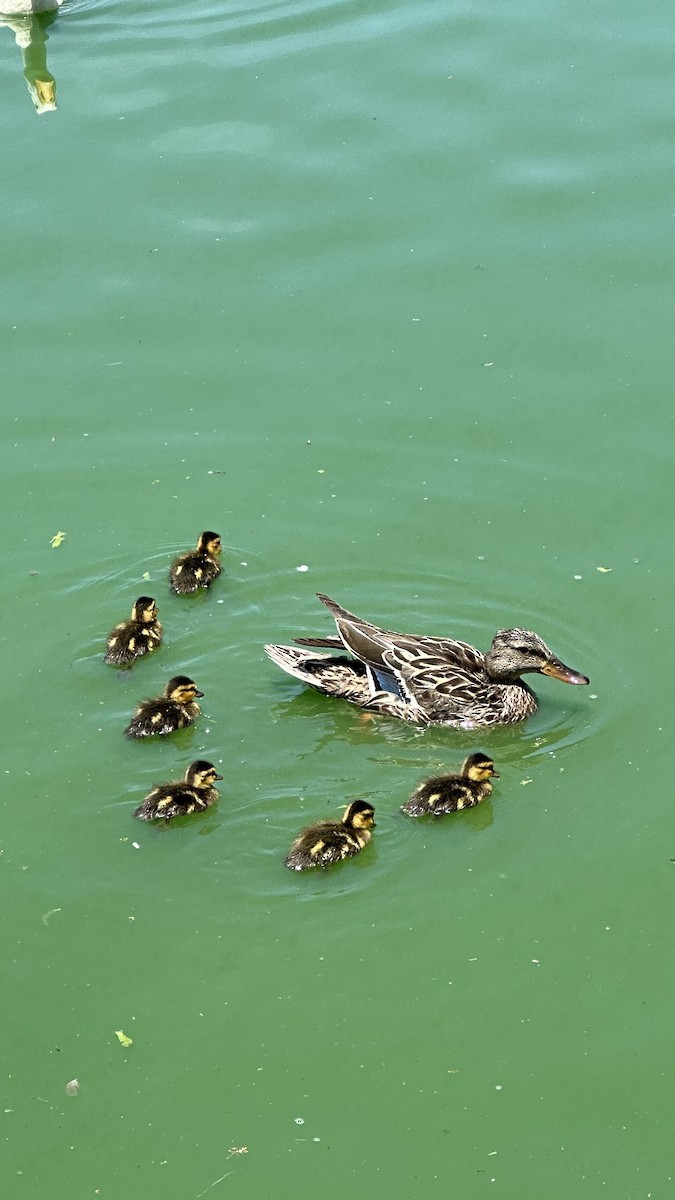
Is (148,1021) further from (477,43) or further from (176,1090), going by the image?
(477,43)

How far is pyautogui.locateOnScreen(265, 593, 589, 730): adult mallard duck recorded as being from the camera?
21.2 ft

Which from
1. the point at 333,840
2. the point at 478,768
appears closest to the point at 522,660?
the point at 478,768

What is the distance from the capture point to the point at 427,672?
21.4 feet

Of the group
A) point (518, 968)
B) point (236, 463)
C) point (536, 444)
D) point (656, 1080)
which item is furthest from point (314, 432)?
point (656, 1080)

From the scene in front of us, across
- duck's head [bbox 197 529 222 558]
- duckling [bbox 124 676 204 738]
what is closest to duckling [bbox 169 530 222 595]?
duck's head [bbox 197 529 222 558]

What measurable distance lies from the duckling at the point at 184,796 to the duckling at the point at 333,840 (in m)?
0.35

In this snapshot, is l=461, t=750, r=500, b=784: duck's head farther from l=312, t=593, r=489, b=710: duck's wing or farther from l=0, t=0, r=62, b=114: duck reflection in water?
l=0, t=0, r=62, b=114: duck reflection in water

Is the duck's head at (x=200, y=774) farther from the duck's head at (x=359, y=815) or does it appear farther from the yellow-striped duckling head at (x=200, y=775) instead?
the duck's head at (x=359, y=815)

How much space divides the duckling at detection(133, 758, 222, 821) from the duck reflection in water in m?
6.05

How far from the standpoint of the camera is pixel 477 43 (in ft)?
34.8

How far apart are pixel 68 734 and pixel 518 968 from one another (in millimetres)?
1861

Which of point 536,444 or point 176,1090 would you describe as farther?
point 536,444

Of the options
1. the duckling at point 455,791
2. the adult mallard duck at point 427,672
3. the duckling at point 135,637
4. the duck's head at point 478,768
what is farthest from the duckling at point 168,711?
the duck's head at point 478,768

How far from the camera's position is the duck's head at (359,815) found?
18.6ft
